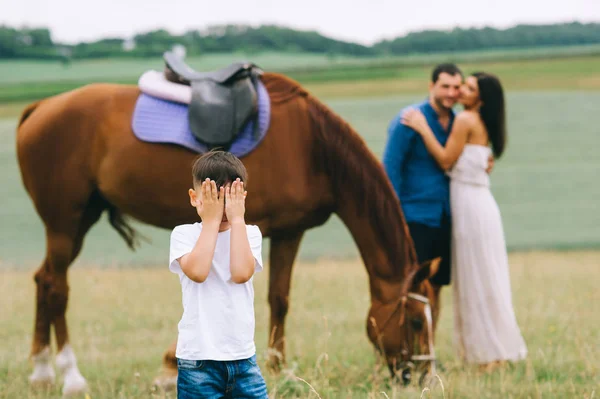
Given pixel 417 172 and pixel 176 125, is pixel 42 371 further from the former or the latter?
pixel 417 172

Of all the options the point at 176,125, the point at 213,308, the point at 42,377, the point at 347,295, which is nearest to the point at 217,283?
the point at 213,308

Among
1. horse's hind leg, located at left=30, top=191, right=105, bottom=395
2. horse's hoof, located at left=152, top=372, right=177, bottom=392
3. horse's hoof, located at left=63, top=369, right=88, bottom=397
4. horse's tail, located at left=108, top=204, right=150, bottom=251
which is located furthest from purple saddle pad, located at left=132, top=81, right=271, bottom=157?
horse's hoof, located at left=63, top=369, right=88, bottom=397

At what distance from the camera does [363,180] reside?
477cm

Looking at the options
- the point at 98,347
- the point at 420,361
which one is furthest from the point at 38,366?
the point at 420,361

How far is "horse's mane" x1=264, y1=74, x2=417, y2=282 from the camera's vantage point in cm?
473

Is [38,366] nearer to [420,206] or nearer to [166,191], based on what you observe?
[166,191]

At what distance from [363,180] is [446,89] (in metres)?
0.98

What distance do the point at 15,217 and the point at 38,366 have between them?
10.9m

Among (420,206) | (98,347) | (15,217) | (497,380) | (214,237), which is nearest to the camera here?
(214,237)

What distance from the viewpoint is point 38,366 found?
4977mm

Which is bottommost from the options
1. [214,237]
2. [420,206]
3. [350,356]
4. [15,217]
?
[15,217]

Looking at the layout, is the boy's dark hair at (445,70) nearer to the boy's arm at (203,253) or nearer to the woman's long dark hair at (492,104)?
the woman's long dark hair at (492,104)

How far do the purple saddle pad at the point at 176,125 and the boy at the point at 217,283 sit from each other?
2261mm

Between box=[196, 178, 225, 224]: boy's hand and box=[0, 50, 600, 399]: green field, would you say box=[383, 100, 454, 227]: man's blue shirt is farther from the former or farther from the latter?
box=[196, 178, 225, 224]: boy's hand
